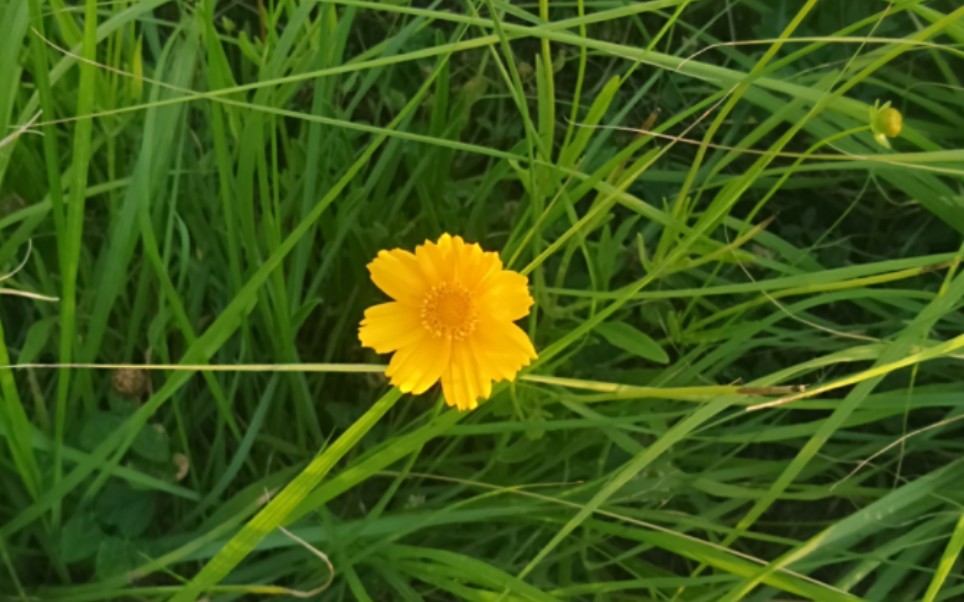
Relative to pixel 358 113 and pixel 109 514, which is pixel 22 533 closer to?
pixel 109 514

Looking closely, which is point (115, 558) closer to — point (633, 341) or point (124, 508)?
point (124, 508)

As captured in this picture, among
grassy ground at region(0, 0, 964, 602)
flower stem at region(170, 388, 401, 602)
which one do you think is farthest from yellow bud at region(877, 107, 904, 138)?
flower stem at region(170, 388, 401, 602)

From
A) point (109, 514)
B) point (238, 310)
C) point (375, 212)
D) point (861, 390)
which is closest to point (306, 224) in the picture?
point (238, 310)

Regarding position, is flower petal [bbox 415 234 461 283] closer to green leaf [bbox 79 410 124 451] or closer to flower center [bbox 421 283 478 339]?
flower center [bbox 421 283 478 339]

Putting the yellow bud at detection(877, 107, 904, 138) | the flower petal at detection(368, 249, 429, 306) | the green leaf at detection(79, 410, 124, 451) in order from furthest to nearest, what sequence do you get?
the green leaf at detection(79, 410, 124, 451)
the flower petal at detection(368, 249, 429, 306)
the yellow bud at detection(877, 107, 904, 138)

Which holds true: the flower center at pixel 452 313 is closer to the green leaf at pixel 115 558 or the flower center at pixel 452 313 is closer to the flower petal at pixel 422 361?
the flower petal at pixel 422 361

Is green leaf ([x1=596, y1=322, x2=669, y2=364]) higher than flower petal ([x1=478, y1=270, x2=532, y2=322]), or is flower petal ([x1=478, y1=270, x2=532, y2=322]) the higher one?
flower petal ([x1=478, y1=270, x2=532, y2=322])

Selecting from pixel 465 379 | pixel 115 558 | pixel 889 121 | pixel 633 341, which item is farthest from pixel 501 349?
pixel 115 558
